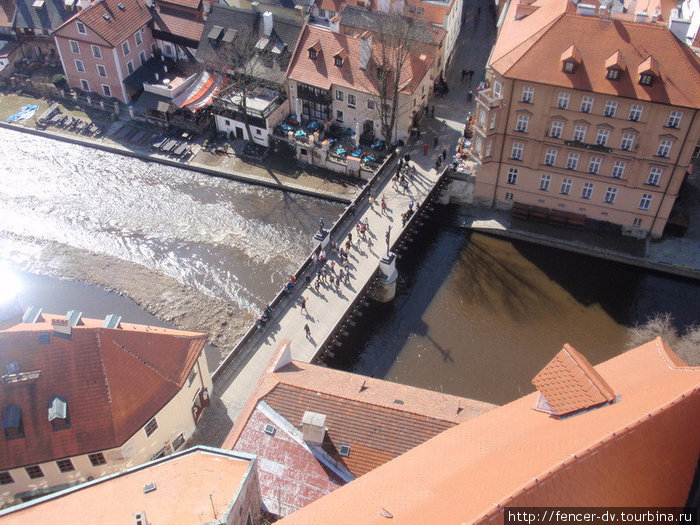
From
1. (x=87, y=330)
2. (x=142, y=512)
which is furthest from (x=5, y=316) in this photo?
(x=142, y=512)

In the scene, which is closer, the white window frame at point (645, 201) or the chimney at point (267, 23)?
the white window frame at point (645, 201)

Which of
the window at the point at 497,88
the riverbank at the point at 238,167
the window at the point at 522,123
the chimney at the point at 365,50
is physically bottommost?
the riverbank at the point at 238,167

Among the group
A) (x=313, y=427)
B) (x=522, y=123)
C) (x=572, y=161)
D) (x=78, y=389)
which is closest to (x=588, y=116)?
(x=572, y=161)

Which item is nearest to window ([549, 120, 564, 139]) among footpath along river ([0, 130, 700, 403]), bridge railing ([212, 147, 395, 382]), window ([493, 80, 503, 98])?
window ([493, 80, 503, 98])

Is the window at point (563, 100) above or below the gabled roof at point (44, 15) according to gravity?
above

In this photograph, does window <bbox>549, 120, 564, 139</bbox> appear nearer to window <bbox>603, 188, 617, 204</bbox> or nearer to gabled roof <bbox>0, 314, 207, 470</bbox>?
window <bbox>603, 188, 617, 204</bbox>

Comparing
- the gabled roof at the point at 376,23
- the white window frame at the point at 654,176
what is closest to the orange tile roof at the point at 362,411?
the white window frame at the point at 654,176

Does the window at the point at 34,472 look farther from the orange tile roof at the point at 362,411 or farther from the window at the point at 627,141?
the window at the point at 627,141
